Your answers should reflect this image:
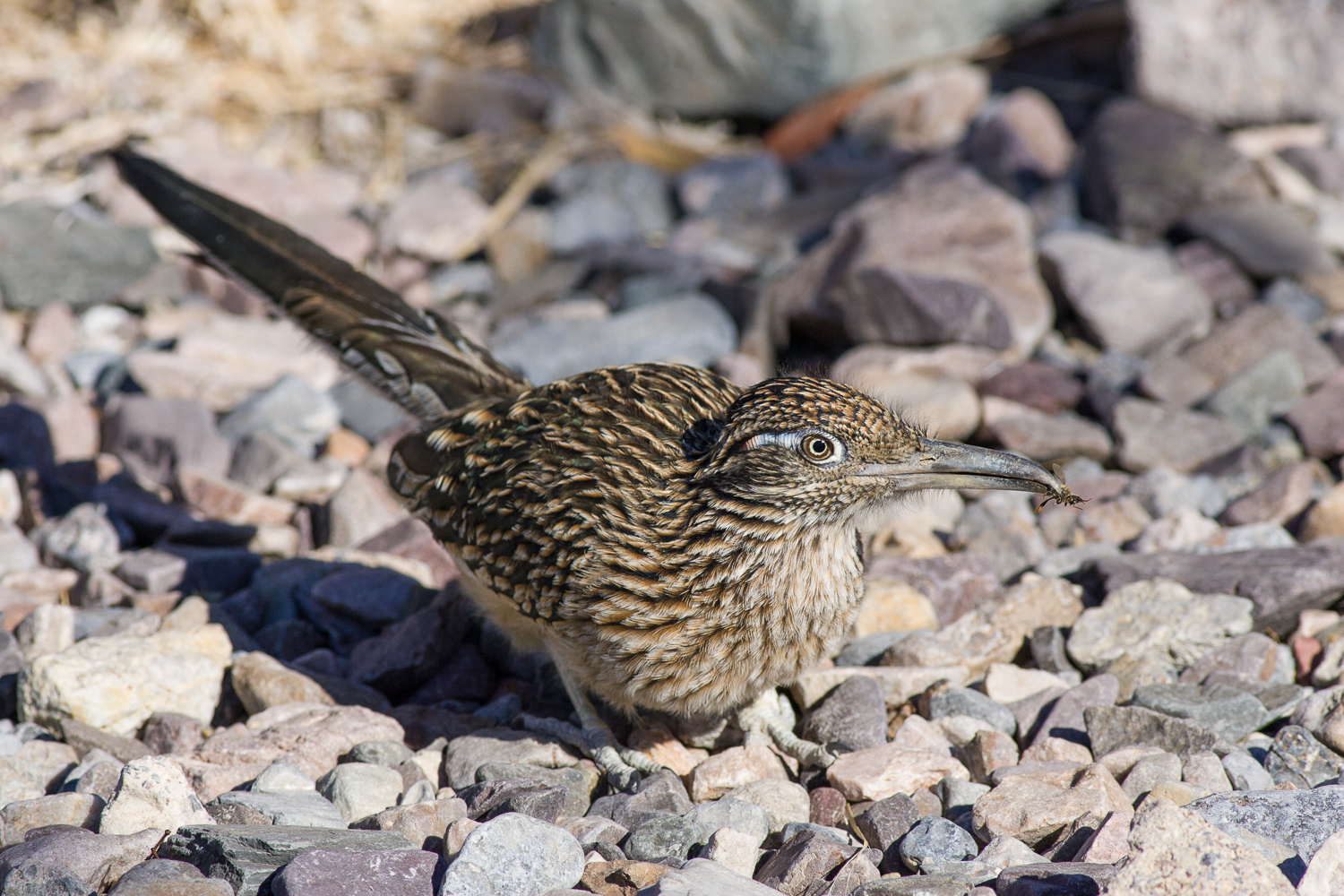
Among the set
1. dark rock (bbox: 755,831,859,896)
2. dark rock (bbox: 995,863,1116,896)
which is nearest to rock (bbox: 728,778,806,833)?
dark rock (bbox: 755,831,859,896)

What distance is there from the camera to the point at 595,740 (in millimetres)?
4391

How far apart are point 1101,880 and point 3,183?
27.9 feet

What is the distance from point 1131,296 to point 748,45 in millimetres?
4152

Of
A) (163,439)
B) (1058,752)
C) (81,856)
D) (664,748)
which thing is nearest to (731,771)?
(664,748)

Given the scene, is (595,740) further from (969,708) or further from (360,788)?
(969,708)

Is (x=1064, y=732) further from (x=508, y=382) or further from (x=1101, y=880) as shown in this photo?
(x=508, y=382)

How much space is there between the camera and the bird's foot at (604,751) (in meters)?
4.23

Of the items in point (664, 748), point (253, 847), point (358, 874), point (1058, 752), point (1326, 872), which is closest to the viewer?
point (1326, 872)

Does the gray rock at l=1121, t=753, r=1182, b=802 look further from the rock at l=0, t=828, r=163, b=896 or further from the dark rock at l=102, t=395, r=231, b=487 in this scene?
the dark rock at l=102, t=395, r=231, b=487

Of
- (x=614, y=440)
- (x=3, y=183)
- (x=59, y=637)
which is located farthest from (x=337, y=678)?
(x=3, y=183)

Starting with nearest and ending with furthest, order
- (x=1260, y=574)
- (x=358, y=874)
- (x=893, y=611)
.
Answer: (x=358, y=874), (x=1260, y=574), (x=893, y=611)

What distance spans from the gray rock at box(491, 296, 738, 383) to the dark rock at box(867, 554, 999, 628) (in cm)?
216

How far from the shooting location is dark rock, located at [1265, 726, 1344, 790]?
3920mm

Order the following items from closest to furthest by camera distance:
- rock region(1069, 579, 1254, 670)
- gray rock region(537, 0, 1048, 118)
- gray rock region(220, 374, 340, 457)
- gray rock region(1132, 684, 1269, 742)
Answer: gray rock region(1132, 684, 1269, 742) → rock region(1069, 579, 1254, 670) → gray rock region(220, 374, 340, 457) → gray rock region(537, 0, 1048, 118)
